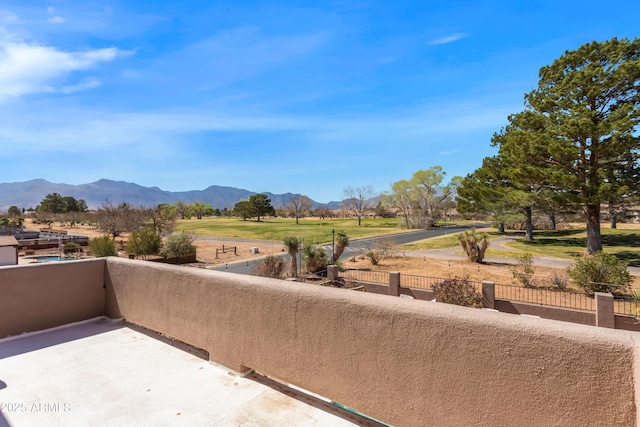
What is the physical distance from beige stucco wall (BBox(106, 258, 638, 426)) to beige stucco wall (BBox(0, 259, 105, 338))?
8.95 ft

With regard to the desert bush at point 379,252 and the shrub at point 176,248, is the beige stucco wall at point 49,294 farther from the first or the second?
the shrub at point 176,248

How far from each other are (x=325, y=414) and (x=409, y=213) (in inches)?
2653

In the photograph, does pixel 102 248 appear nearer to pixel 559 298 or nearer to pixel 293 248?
pixel 293 248

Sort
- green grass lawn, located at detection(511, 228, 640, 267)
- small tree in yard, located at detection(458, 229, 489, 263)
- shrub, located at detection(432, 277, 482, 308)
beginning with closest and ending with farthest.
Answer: shrub, located at detection(432, 277, 482, 308) → small tree in yard, located at detection(458, 229, 489, 263) → green grass lawn, located at detection(511, 228, 640, 267)

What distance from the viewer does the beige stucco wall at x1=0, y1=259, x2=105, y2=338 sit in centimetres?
512

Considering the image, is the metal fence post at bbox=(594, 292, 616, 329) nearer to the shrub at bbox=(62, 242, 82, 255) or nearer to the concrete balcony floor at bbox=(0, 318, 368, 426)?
the concrete balcony floor at bbox=(0, 318, 368, 426)

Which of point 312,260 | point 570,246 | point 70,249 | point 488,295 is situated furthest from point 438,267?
point 70,249

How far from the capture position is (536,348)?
219 cm

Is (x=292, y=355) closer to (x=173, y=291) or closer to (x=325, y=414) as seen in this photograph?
(x=325, y=414)

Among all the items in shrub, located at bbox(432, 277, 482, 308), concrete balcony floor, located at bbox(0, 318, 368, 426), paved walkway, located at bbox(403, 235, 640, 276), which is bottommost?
paved walkway, located at bbox(403, 235, 640, 276)

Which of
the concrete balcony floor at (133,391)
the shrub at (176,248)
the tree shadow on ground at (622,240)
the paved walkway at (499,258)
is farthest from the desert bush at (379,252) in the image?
the concrete balcony floor at (133,391)

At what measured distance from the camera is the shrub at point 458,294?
13930 mm

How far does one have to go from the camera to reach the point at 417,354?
8.74 ft

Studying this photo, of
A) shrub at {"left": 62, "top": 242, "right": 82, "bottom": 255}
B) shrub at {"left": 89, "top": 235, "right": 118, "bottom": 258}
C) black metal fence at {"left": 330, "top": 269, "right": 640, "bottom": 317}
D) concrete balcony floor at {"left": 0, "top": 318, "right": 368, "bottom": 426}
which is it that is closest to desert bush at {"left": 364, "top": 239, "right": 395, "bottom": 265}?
→ black metal fence at {"left": 330, "top": 269, "right": 640, "bottom": 317}
